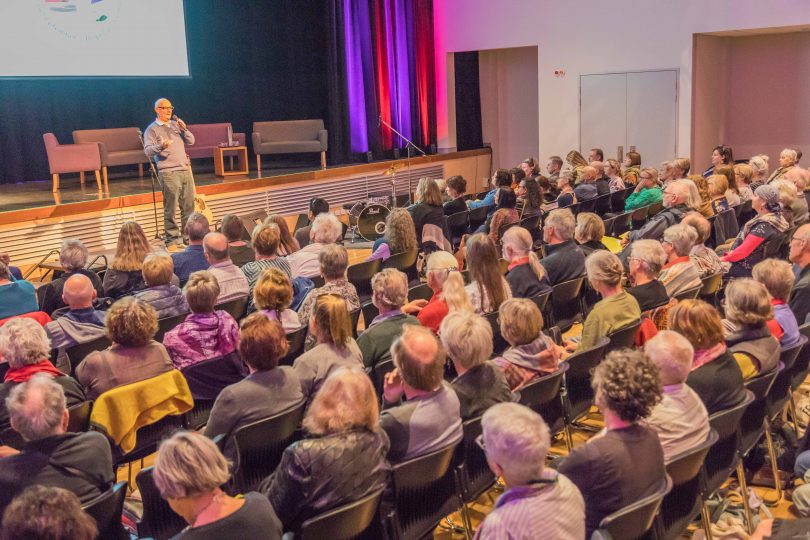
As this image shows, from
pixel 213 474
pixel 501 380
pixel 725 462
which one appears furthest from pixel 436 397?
pixel 725 462

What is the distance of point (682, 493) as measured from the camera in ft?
9.68

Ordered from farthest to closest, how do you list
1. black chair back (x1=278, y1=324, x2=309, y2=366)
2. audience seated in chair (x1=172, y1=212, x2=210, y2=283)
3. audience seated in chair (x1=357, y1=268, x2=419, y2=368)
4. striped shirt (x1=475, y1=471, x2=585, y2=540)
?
1. audience seated in chair (x1=172, y1=212, x2=210, y2=283)
2. black chair back (x1=278, y1=324, x2=309, y2=366)
3. audience seated in chair (x1=357, y1=268, x2=419, y2=368)
4. striped shirt (x1=475, y1=471, x2=585, y2=540)

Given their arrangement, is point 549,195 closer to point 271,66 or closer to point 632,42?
point 632,42

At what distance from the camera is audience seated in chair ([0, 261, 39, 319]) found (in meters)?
4.91

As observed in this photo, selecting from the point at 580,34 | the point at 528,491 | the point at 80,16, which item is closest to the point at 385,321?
the point at 528,491

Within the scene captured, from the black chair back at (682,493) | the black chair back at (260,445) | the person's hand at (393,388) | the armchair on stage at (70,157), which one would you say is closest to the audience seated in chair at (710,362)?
the black chair back at (682,493)

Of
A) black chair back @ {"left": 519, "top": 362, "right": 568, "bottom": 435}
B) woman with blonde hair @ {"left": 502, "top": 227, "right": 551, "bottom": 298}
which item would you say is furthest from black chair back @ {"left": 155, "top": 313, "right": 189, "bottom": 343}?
black chair back @ {"left": 519, "top": 362, "right": 568, "bottom": 435}

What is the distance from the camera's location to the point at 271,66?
1372 cm

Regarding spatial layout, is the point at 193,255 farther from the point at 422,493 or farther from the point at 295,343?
the point at 422,493

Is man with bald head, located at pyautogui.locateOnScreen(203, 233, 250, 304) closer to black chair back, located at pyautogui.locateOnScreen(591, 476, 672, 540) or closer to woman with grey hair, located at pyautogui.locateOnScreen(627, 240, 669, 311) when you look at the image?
woman with grey hair, located at pyautogui.locateOnScreen(627, 240, 669, 311)

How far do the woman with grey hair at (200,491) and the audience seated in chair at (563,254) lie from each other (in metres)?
3.63

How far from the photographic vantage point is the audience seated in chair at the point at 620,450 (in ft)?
8.50

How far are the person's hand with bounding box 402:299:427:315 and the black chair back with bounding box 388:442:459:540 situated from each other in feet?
5.56

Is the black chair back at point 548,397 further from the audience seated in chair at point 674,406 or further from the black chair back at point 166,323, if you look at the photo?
the black chair back at point 166,323
